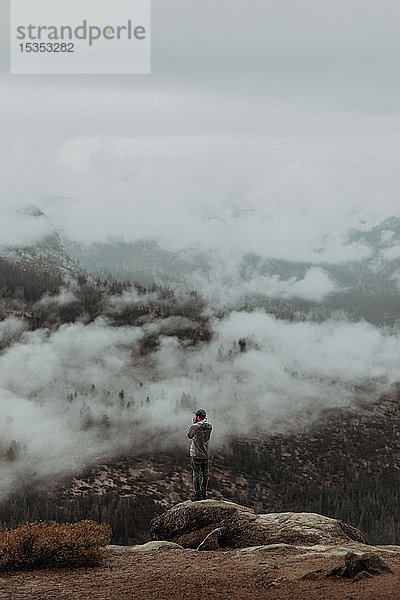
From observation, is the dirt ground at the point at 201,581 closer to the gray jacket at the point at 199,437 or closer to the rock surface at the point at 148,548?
the rock surface at the point at 148,548

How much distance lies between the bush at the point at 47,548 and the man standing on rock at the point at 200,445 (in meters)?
7.39

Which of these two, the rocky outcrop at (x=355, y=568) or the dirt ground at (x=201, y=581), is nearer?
the dirt ground at (x=201, y=581)

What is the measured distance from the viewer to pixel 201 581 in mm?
16672

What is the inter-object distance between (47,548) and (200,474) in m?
9.94

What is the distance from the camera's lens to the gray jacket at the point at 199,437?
26500 mm

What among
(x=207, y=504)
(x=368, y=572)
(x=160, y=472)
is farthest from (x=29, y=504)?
(x=368, y=572)

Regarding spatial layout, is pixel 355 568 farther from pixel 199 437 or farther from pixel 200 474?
pixel 200 474

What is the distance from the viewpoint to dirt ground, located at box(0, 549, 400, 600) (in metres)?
15.0

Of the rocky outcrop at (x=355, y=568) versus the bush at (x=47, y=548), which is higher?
the rocky outcrop at (x=355, y=568)

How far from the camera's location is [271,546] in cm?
2089

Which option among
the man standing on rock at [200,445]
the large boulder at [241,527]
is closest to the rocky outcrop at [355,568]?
the large boulder at [241,527]

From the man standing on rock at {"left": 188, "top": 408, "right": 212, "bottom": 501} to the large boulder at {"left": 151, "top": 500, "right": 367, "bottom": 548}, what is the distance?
56.4 inches

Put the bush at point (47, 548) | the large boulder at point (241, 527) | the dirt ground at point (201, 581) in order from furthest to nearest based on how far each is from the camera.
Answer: the large boulder at point (241, 527) → the bush at point (47, 548) → the dirt ground at point (201, 581)

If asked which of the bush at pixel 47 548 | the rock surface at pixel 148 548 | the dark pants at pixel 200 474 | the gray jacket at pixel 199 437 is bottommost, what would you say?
the rock surface at pixel 148 548
